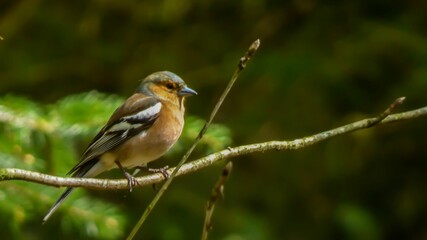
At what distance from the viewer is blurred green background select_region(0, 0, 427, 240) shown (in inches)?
248

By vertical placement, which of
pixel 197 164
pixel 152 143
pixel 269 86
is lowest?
pixel 269 86

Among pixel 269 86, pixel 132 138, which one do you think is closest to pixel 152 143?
pixel 132 138

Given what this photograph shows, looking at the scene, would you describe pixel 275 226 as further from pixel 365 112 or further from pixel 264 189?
pixel 365 112

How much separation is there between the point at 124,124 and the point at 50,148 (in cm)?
44

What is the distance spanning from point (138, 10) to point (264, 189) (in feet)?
5.87

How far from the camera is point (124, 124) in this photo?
4.42 meters

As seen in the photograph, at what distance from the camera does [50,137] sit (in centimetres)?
405

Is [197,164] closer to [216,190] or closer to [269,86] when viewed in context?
[216,190]

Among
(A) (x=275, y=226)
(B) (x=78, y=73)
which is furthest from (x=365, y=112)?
Answer: (B) (x=78, y=73)

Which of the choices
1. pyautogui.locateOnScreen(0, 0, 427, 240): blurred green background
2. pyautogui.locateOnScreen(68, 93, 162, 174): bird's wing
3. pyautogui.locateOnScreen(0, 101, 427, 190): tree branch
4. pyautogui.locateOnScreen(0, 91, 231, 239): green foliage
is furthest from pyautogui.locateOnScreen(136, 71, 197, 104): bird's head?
pyautogui.locateOnScreen(0, 101, 427, 190): tree branch

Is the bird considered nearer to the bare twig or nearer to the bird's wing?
the bird's wing

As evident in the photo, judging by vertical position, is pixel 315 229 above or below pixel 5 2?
below

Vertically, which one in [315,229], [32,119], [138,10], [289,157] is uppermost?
[32,119]

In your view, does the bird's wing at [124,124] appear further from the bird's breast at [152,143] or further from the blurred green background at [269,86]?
the blurred green background at [269,86]
